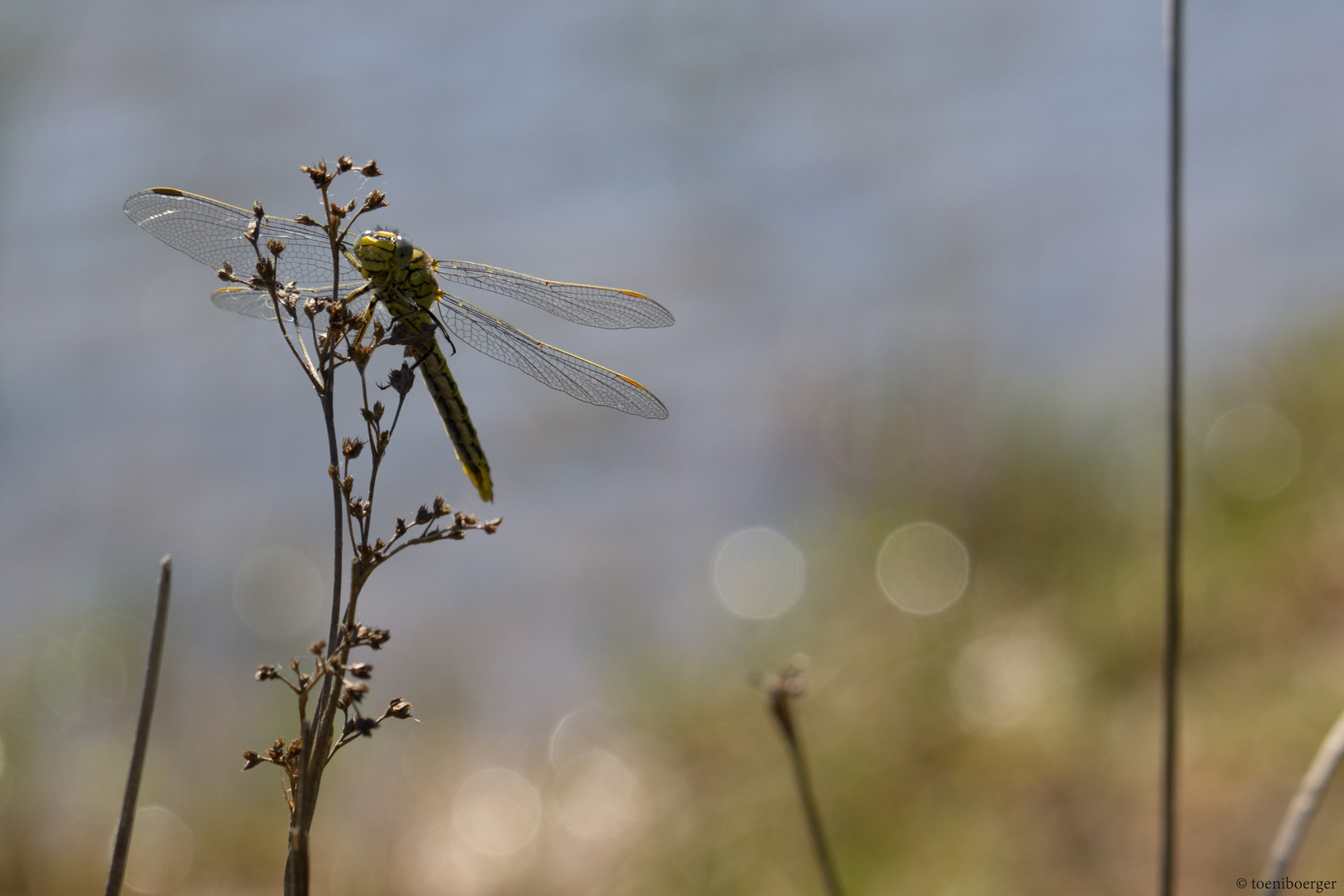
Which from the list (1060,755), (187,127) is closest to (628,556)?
(1060,755)

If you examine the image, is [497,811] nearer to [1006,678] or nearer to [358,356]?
[1006,678]

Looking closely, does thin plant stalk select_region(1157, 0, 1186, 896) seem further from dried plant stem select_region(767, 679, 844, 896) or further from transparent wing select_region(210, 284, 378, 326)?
transparent wing select_region(210, 284, 378, 326)

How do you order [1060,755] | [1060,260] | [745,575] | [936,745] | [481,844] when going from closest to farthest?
[1060,755], [936,745], [481,844], [745,575], [1060,260]

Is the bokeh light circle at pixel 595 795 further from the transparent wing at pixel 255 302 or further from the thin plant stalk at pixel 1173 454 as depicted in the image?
the thin plant stalk at pixel 1173 454

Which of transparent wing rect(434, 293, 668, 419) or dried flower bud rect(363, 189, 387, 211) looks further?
transparent wing rect(434, 293, 668, 419)

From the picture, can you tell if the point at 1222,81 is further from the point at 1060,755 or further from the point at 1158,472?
the point at 1060,755

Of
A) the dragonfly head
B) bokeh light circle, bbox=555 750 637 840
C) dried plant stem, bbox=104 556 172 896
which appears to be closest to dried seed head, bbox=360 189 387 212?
the dragonfly head
